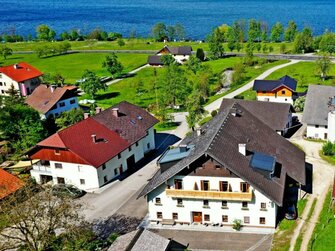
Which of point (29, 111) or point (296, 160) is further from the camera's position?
point (29, 111)

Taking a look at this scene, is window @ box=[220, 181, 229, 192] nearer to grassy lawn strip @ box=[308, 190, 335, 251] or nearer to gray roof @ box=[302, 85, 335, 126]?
grassy lawn strip @ box=[308, 190, 335, 251]

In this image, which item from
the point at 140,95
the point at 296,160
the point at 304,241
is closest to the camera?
the point at 304,241

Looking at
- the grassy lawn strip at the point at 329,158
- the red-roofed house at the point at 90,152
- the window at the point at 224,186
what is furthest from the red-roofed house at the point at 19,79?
the window at the point at 224,186

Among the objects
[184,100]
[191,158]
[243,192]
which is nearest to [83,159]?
[191,158]

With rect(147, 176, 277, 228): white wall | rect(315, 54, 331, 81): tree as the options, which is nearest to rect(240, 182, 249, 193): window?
rect(147, 176, 277, 228): white wall

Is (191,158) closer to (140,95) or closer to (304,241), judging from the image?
(304,241)

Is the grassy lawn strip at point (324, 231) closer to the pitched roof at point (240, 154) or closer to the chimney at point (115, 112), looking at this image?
the pitched roof at point (240, 154)

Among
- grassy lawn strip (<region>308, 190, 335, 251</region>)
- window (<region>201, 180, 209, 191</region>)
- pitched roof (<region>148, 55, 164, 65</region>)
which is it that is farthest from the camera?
pitched roof (<region>148, 55, 164, 65</region>)
